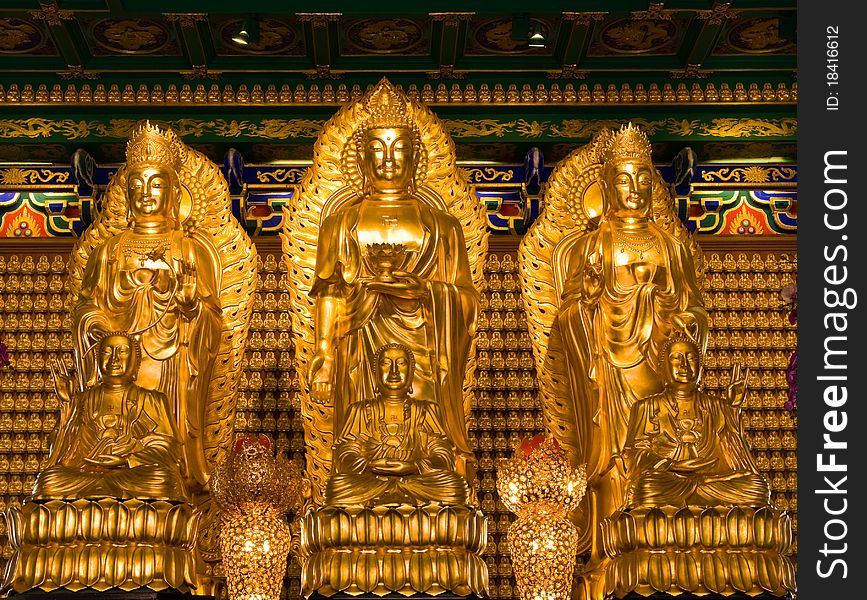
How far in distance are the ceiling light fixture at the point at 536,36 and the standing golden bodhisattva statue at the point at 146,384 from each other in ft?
6.00

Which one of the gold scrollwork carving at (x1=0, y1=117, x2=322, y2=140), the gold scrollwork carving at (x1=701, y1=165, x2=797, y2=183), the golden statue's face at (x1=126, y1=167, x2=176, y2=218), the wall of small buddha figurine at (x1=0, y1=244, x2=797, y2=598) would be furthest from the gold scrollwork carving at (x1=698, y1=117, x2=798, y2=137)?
the golden statue's face at (x1=126, y1=167, x2=176, y2=218)

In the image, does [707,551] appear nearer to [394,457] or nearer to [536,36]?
[394,457]

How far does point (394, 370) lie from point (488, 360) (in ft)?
6.26

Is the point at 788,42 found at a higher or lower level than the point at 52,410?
higher

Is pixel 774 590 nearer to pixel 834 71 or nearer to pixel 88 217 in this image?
pixel 834 71

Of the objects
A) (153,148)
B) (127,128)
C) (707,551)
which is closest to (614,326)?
(707,551)

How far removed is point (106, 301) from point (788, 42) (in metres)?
4.10

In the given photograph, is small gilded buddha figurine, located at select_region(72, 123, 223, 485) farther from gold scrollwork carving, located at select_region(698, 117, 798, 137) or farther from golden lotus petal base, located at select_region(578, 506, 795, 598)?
gold scrollwork carving, located at select_region(698, 117, 798, 137)

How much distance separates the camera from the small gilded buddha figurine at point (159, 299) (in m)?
6.66

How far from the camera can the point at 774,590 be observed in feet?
18.4

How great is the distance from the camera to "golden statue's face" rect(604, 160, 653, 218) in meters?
6.86

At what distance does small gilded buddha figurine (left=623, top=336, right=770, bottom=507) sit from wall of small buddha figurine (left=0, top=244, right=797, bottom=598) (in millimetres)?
1639

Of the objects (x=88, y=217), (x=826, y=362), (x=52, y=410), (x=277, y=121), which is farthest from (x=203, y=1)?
(x=826, y=362)

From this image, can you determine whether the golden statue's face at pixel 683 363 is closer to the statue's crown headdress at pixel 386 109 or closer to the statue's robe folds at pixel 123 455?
the statue's crown headdress at pixel 386 109
